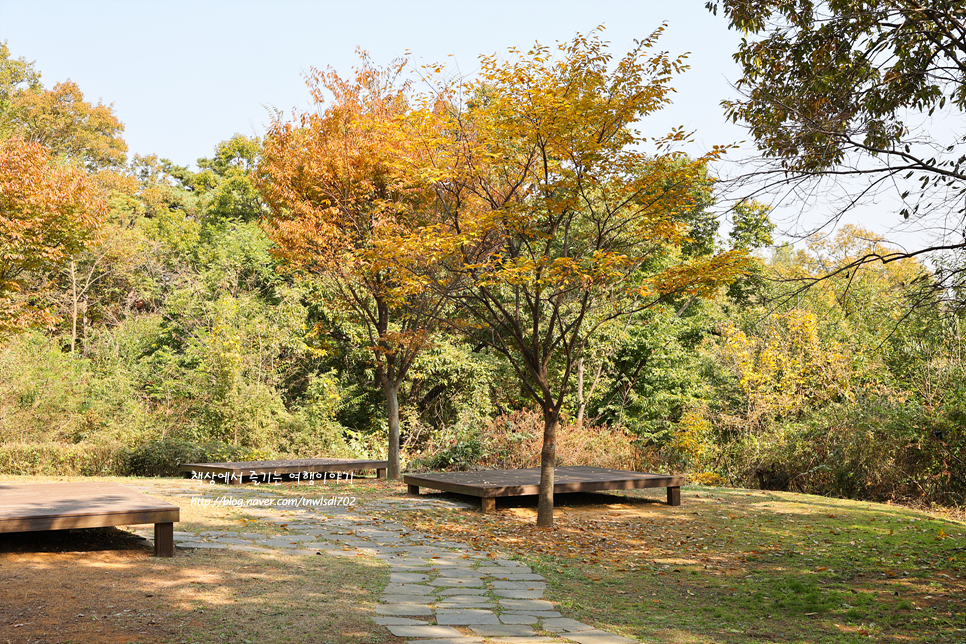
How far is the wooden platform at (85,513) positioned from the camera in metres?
5.05

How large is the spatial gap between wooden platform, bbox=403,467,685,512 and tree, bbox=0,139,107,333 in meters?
7.31

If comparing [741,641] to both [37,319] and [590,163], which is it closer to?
[590,163]

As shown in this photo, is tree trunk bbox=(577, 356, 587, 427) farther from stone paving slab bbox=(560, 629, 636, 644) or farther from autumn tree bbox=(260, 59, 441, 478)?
stone paving slab bbox=(560, 629, 636, 644)

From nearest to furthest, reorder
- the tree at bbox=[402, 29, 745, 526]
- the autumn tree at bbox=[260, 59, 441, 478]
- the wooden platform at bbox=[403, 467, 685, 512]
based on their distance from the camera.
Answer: the tree at bbox=[402, 29, 745, 526] < the wooden platform at bbox=[403, 467, 685, 512] < the autumn tree at bbox=[260, 59, 441, 478]

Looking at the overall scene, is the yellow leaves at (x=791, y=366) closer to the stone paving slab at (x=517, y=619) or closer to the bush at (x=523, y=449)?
the bush at (x=523, y=449)

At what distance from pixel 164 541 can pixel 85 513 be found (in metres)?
0.61

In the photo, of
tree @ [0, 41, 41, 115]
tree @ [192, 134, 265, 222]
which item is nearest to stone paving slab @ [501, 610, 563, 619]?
tree @ [192, 134, 265, 222]

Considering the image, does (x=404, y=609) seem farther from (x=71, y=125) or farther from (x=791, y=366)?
(x=71, y=125)

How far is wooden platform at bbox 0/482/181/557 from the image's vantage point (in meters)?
5.05

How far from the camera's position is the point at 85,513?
5164mm

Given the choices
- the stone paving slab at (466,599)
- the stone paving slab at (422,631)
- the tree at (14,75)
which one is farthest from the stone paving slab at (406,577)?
the tree at (14,75)

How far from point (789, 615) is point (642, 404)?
41.6 ft

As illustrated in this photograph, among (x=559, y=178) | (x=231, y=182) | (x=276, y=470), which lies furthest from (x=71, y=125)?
(x=559, y=178)

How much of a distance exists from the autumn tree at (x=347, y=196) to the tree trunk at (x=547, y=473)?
10.1 ft
